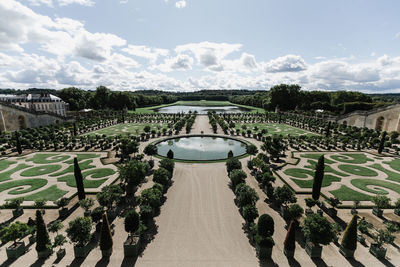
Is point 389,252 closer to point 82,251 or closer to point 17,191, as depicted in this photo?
point 82,251

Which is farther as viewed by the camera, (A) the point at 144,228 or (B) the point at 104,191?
(B) the point at 104,191

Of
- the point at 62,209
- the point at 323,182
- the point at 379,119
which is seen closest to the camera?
the point at 62,209

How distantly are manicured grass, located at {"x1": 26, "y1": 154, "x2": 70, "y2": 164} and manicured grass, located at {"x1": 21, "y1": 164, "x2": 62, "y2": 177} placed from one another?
2.84 metres

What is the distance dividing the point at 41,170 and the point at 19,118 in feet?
158

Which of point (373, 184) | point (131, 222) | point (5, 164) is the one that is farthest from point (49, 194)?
point (373, 184)

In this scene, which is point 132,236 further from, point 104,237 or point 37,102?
point 37,102

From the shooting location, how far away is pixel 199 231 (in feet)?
58.0

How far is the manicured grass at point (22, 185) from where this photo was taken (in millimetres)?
24875

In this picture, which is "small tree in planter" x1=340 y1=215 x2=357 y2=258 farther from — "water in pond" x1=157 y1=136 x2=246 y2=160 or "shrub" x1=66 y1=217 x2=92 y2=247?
"water in pond" x1=157 y1=136 x2=246 y2=160

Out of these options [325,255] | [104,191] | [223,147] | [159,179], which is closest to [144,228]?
[104,191]

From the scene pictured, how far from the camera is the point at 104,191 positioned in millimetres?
19703

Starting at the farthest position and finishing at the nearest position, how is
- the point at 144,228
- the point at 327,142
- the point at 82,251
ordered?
the point at 327,142
the point at 144,228
the point at 82,251

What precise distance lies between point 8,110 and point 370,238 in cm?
8904

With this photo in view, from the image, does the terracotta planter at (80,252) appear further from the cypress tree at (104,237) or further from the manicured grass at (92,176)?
the manicured grass at (92,176)
